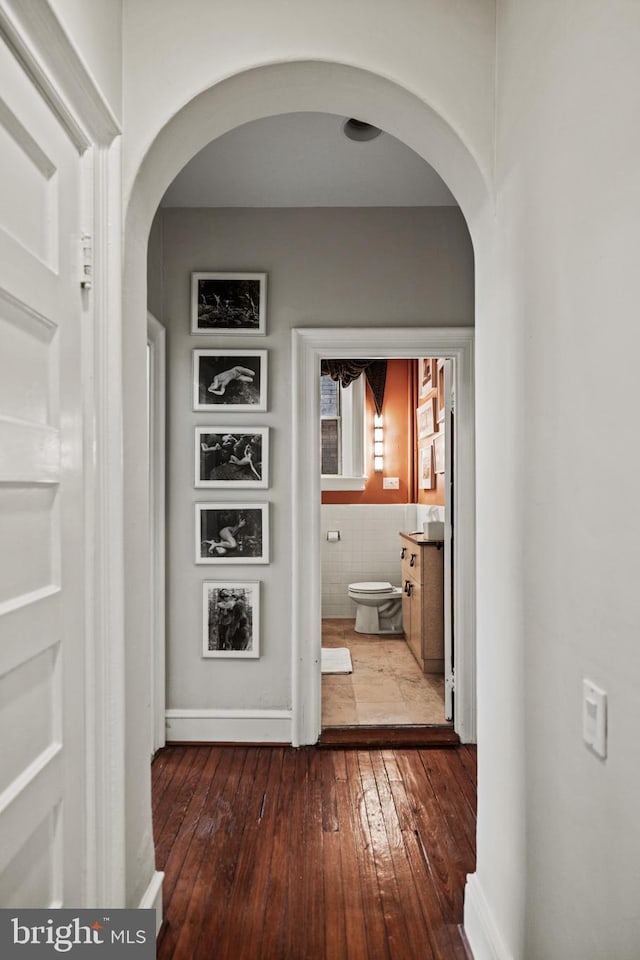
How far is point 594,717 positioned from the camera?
1.03 meters

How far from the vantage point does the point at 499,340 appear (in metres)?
1.57

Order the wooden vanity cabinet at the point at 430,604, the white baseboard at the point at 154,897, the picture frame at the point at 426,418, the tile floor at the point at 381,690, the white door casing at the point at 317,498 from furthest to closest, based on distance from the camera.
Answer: the picture frame at the point at 426,418, the wooden vanity cabinet at the point at 430,604, the tile floor at the point at 381,690, the white door casing at the point at 317,498, the white baseboard at the point at 154,897

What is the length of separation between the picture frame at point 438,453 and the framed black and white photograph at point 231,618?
1987 millimetres

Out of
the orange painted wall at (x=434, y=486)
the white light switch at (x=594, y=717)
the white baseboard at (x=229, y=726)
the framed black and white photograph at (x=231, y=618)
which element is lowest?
the white baseboard at (x=229, y=726)

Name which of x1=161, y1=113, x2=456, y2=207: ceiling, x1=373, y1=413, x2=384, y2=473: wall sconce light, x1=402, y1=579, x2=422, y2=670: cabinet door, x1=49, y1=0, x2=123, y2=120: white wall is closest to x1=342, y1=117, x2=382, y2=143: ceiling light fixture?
x1=161, y1=113, x2=456, y2=207: ceiling

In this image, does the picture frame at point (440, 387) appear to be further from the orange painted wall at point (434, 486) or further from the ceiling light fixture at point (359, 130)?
the ceiling light fixture at point (359, 130)

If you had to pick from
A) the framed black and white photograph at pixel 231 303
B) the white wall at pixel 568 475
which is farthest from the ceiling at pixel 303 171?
the white wall at pixel 568 475

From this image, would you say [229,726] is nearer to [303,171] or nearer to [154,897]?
[154,897]

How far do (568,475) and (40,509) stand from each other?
1003mm

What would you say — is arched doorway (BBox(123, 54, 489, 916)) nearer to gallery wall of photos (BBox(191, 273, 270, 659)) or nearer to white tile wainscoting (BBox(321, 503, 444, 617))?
gallery wall of photos (BBox(191, 273, 270, 659))

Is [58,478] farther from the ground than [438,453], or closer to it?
closer to it

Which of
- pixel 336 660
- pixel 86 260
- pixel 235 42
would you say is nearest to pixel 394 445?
pixel 336 660

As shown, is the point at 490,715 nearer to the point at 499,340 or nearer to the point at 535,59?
the point at 499,340

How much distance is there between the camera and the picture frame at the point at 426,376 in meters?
4.87
